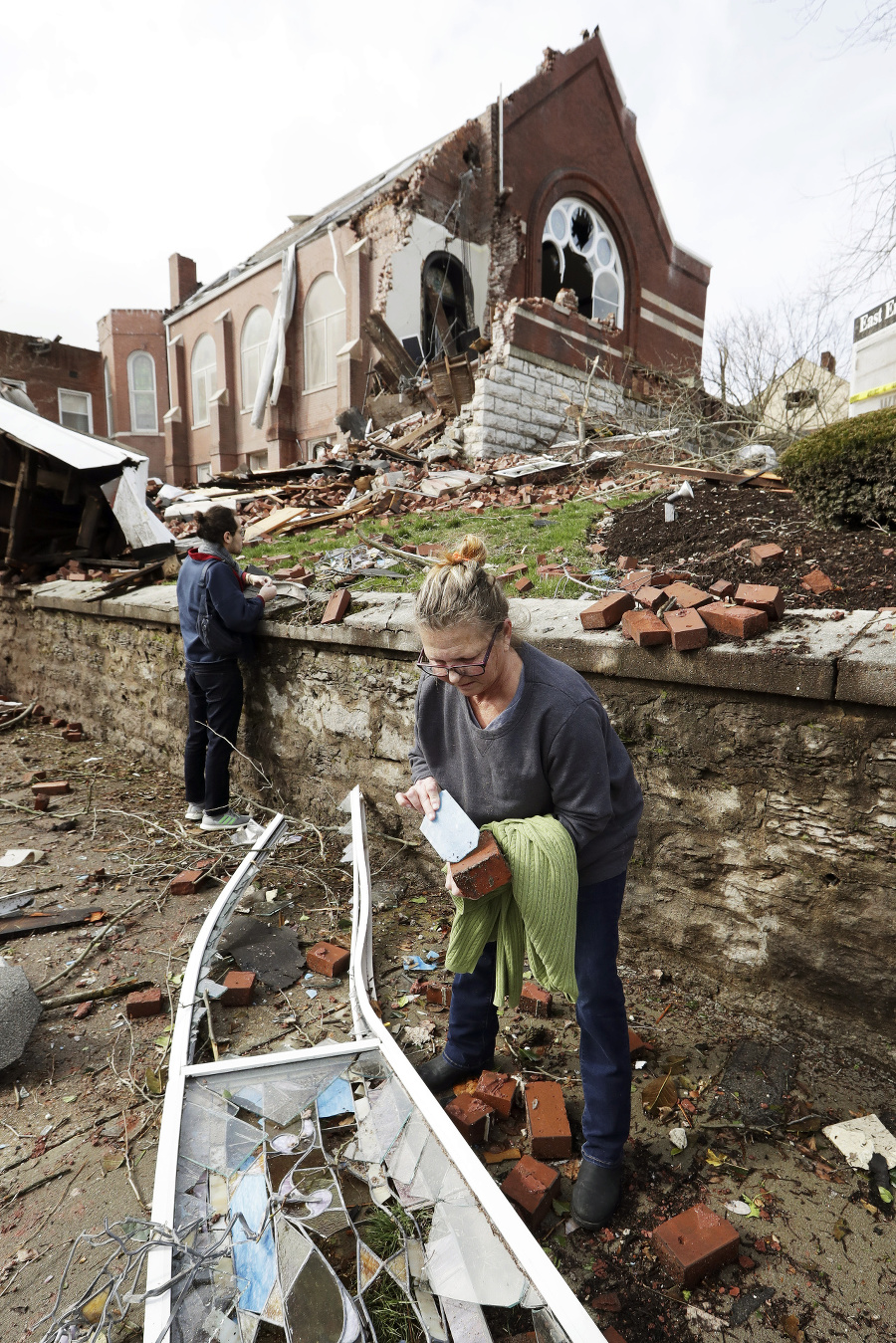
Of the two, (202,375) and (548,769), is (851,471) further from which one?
(202,375)

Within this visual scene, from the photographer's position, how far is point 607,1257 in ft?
6.77

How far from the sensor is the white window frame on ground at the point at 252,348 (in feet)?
64.2

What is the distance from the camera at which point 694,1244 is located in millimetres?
1981

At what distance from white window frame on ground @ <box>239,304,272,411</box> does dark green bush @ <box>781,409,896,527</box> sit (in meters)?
18.1

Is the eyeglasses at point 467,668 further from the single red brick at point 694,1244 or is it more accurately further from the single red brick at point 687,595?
the single red brick at point 694,1244

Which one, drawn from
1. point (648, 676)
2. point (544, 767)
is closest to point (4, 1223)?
point (544, 767)

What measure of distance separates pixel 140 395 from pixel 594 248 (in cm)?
→ 1790

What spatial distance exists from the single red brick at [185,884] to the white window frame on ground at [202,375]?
20.4 meters

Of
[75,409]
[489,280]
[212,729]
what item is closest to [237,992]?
[212,729]

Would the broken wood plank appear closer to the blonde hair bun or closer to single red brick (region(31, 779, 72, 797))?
the blonde hair bun

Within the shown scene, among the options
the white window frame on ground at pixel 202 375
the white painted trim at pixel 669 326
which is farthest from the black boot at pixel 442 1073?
the white window frame on ground at pixel 202 375

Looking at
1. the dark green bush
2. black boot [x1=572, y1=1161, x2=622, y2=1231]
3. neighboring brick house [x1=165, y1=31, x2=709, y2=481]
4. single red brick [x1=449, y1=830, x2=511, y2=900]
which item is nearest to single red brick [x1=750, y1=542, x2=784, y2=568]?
the dark green bush

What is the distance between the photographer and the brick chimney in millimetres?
25875

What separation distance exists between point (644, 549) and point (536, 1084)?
345cm
